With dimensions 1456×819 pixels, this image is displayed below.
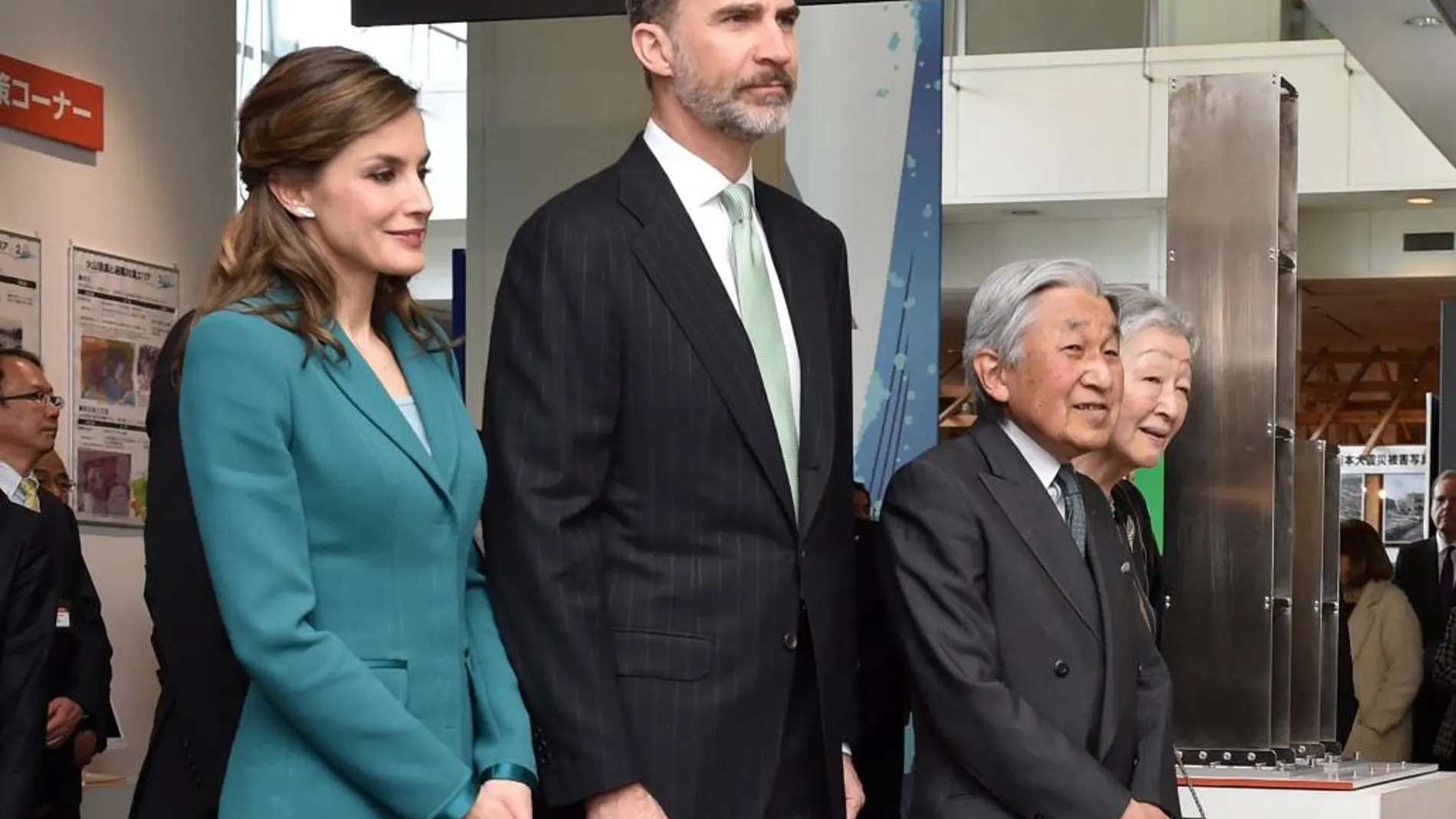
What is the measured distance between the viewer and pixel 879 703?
299 cm

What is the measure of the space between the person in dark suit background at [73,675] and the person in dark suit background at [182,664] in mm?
3551

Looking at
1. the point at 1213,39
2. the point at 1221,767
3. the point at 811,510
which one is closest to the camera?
the point at 811,510

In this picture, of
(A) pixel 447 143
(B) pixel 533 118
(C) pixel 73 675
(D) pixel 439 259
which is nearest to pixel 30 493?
(C) pixel 73 675

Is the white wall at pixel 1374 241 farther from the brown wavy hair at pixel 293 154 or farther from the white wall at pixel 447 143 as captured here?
the brown wavy hair at pixel 293 154

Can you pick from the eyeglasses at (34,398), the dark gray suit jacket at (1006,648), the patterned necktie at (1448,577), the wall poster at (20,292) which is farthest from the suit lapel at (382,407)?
the patterned necktie at (1448,577)

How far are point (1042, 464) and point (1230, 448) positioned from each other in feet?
5.31

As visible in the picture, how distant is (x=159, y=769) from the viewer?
221 cm

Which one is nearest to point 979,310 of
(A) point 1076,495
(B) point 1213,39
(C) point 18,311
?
(A) point 1076,495

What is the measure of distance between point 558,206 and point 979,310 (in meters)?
0.75

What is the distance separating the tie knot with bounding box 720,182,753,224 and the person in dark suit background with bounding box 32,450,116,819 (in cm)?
361

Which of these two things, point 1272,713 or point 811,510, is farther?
point 1272,713

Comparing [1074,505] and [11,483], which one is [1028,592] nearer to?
[1074,505]

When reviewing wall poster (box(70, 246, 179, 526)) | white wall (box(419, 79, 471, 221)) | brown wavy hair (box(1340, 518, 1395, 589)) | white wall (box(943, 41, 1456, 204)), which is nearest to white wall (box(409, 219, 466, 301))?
white wall (box(419, 79, 471, 221))

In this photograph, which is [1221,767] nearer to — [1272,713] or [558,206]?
[1272,713]
